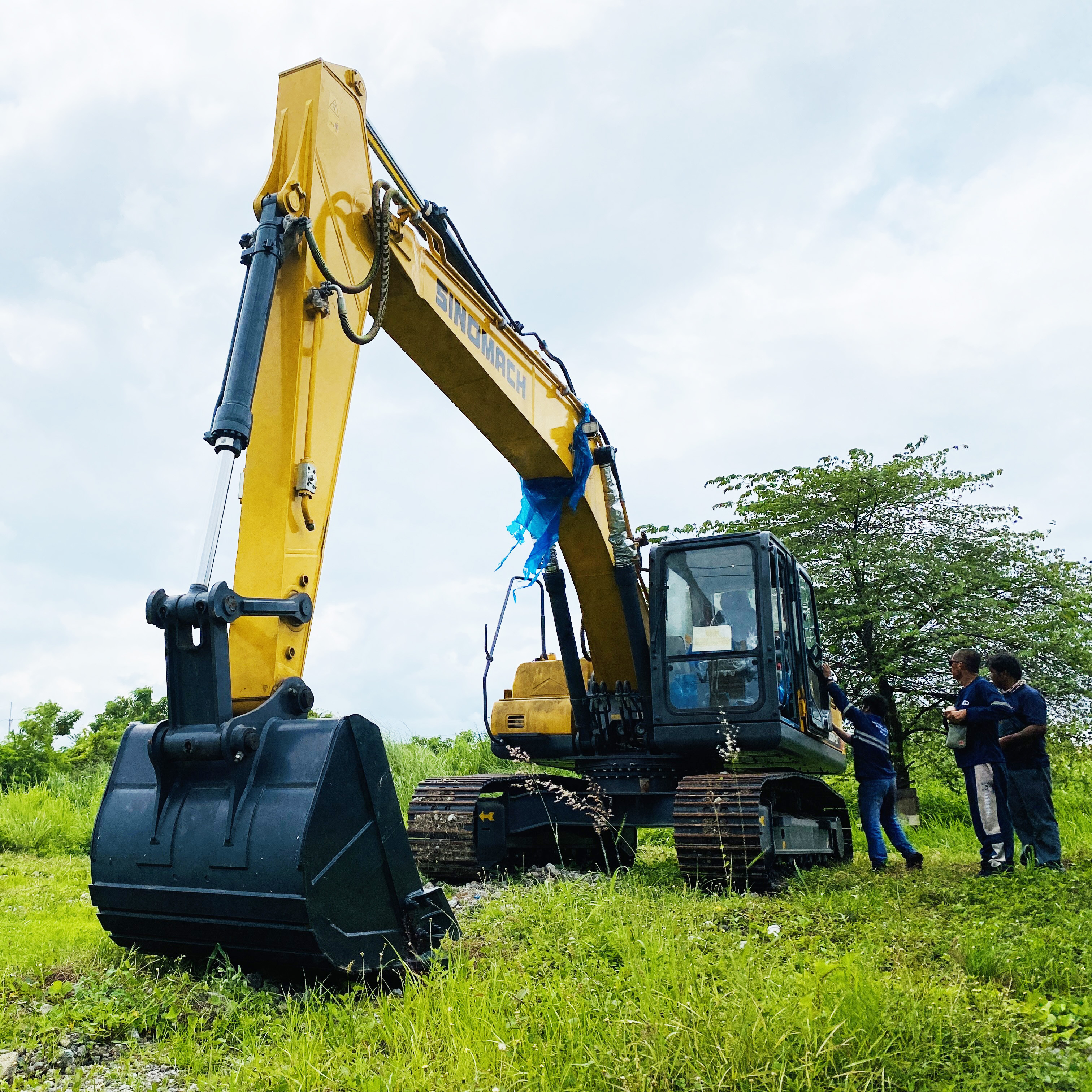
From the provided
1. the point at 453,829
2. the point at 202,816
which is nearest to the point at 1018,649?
the point at 453,829

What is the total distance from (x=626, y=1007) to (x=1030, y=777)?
5098 millimetres

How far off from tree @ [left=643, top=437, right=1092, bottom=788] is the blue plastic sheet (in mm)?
6672

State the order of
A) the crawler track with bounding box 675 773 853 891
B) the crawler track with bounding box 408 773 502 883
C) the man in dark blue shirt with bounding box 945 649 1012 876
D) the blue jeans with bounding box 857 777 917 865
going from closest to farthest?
the crawler track with bounding box 675 773 853 891 < the man in dark blue shirt with bounding box 945 649 1012 876 < the crawler track with bounding box 408 773 502 883 < the blue jeans with bounding box 857 777 917 865

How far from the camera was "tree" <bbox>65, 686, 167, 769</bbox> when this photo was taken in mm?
17422

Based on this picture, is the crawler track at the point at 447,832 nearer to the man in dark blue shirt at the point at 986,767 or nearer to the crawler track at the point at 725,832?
the crawler track at the point at 725,832

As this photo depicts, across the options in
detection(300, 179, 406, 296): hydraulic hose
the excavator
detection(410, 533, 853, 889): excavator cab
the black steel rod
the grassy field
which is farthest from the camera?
the black steel rod

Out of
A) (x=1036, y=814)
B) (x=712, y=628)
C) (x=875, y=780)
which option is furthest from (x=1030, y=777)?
(x=712, y=628)

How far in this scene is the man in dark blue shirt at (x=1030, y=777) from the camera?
6.85 m

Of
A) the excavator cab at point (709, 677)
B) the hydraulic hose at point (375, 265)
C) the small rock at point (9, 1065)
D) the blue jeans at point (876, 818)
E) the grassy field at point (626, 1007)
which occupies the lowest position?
the small rock at point (9, 1065)

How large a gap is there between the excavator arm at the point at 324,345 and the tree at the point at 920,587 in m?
8.02

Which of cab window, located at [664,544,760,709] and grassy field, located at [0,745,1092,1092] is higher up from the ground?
cab window, located at [664,544,760,709]

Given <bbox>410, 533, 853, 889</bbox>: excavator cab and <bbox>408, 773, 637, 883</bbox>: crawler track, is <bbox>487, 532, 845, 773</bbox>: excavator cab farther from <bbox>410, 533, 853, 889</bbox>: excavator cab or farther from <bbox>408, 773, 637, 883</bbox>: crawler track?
<bbox>408, 773, 637, 883</bbox>: crawler track

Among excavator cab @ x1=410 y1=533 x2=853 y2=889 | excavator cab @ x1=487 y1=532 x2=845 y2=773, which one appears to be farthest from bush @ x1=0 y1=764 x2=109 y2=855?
excavator cab @ x1=487 y1=532 x2=845 y2=773

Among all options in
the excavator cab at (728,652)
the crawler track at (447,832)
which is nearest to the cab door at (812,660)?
the excavator cab at (728,652)
